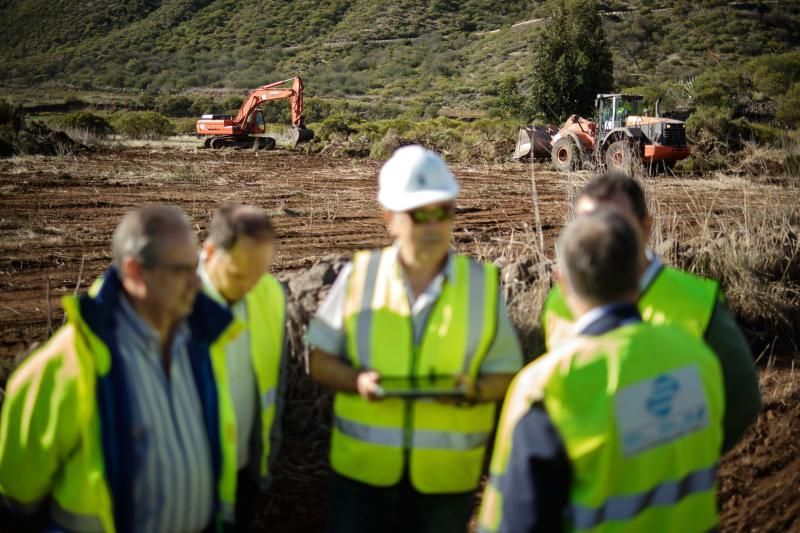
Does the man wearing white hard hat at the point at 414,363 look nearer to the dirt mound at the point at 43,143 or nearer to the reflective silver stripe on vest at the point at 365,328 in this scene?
the reflective silver stripe on vest at the point at 365,328

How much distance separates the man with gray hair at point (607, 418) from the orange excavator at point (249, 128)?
79.6ft

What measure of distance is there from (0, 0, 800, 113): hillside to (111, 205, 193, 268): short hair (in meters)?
42.8

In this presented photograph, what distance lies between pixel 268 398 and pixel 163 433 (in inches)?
19.5

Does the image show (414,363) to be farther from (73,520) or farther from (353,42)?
(353,42)

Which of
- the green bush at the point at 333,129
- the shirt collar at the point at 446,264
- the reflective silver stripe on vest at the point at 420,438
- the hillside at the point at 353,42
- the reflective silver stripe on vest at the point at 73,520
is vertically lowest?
the reflective silver stripe on vest at the point at 73,520

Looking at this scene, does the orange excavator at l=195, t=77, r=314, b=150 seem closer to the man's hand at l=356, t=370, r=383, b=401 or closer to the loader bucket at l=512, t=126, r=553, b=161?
the loader bucket at l=512, t=126, r=553, b=161

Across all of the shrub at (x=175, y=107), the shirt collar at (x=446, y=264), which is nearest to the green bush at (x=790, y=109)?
the shirt collar at (x=446, y=264)

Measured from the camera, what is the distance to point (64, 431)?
205 cm

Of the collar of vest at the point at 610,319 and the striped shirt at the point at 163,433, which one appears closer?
the collar of vest at the point at 610,319

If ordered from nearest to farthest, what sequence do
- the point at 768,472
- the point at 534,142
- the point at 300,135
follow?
1. the point at 768,472
2. the point at 534,142
3. the point at 300,135

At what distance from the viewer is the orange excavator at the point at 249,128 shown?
25.7 m

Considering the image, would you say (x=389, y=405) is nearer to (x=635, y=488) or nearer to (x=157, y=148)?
(x=635, y=488)

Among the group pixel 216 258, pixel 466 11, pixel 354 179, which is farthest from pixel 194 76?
pixel 216 258

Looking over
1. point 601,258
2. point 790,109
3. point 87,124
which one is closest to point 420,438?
point 601,258
